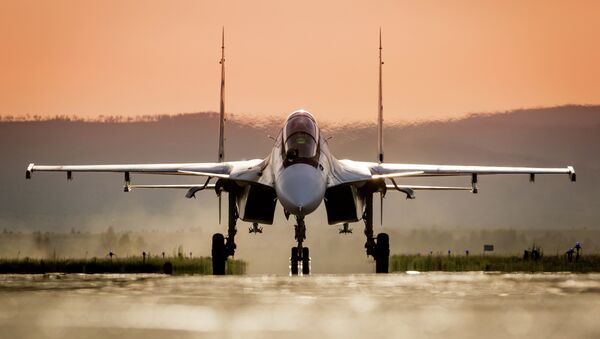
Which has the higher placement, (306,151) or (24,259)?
(306,151)

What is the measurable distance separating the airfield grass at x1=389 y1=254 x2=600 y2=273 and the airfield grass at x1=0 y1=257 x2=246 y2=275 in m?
5.40

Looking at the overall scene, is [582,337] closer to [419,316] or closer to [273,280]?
[419,316]

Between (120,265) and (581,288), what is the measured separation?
2095 cm

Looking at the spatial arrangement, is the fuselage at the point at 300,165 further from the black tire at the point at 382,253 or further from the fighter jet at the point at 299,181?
the black tire at the point at 382,253

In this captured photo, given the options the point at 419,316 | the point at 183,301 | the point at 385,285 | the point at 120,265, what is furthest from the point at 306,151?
the point at 419,316

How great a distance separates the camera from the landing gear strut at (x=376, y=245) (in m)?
34.4

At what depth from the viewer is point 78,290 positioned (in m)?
17.8

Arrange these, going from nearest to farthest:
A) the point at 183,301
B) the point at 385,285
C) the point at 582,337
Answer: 1. the point at 582,337
2. the point at 183,301
3. the point at 385,285

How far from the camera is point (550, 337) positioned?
424 inches

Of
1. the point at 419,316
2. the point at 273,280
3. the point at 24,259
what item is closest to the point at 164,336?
the point at 419,316

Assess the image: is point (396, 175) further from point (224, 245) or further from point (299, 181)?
point (224, 245)

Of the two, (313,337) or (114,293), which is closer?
(313,337)

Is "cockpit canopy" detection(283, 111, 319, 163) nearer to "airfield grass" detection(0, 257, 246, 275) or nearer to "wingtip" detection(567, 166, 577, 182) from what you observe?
"airfield grass" detection(0, 257, 246, 275)

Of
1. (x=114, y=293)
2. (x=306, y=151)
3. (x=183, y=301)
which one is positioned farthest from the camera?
(x=306, y=151)
